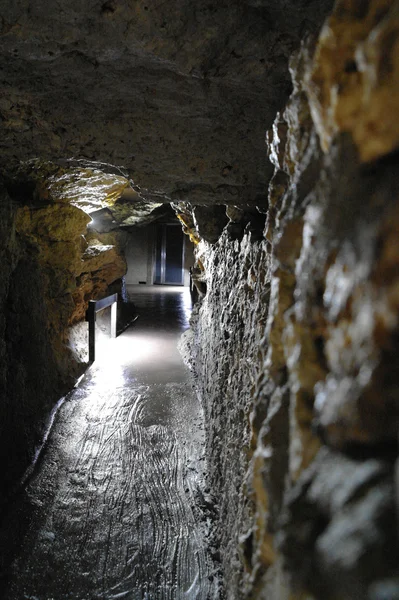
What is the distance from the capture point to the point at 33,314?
434 cm

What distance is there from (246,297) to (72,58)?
1.64 m

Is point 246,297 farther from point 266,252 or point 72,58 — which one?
point 72,58

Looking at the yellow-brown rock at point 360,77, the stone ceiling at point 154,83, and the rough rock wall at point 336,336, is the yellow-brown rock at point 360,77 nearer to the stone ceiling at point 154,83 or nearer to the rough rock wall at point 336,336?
the rough rock wall at point 336,336

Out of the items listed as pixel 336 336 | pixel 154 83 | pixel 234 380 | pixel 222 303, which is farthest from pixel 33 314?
pixel 336 336

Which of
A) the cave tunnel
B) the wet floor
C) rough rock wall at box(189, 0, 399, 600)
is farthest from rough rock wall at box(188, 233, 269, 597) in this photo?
rough rock wall at box(189, 0, 399, 600)

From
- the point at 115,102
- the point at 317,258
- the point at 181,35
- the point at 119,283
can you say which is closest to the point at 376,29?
the point at 317,258

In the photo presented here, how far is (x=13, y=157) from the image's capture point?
2.66 meters

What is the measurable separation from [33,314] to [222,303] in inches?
89.9

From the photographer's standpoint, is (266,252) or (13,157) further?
(13,157)

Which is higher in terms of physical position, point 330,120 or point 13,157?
point 13,157

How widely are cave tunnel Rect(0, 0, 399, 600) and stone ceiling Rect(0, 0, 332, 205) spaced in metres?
0.01

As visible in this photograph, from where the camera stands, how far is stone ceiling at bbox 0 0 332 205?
1365 mm

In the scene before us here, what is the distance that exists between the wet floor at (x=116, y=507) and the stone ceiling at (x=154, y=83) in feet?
8.76

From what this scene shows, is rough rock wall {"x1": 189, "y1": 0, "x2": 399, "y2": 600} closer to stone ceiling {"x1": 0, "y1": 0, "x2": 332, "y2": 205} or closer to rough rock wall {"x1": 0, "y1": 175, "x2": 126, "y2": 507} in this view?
stone ceiling {"x1": 0, "y1": 0, "x2": 332, "y2": 205}
